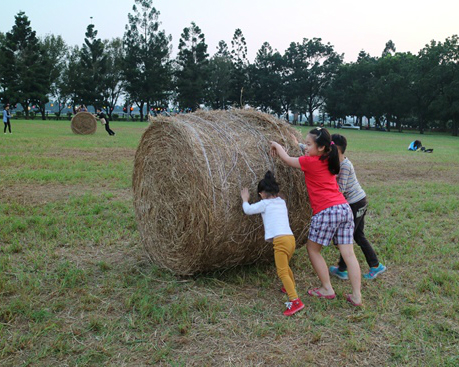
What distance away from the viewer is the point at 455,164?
16.4m

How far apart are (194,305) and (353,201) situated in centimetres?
227

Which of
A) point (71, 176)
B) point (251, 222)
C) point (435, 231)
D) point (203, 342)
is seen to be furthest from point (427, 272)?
point (71, 176)

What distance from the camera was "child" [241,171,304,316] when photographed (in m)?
4.29

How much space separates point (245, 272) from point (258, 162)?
1.40 m

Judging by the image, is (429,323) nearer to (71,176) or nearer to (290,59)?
(71,176)

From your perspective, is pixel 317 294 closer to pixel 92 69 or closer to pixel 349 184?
pixel 349 184

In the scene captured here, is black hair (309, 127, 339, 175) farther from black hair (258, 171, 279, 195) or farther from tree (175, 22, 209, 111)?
tree (175, 22, 209, 111)

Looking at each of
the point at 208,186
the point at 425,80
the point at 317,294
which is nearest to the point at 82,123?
the point at 208,186

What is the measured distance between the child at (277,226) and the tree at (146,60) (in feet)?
223

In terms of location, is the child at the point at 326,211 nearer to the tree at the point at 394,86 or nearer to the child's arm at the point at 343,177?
the child's arm at the point at 343,177

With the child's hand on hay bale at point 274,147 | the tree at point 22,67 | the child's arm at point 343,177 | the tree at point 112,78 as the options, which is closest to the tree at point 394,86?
the tree at point 112,78

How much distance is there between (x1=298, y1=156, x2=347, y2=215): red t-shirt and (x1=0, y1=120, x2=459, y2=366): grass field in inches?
40.8

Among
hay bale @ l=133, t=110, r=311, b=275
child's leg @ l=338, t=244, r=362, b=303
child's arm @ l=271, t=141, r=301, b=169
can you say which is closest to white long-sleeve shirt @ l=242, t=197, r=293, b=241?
hay bale @ l=133, t=110, r=311, b=275

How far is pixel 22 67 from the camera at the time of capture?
62438 mm
